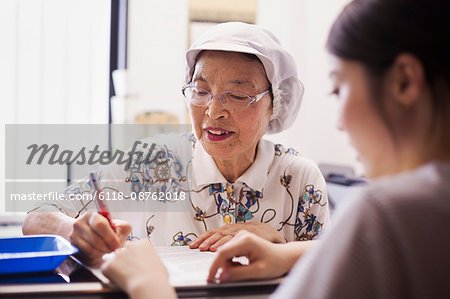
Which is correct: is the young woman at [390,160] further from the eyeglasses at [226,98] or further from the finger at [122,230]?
the eyeglasses at [226,98]

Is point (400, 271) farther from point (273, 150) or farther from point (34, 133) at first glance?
point (34, 133)

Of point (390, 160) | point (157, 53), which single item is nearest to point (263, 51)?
point (390, 160)

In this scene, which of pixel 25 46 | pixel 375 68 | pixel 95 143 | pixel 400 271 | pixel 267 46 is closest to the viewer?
pixel 400 271

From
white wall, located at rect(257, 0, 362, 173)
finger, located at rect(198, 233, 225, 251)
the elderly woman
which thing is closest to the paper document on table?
finger, located at rect(198, 233, 225, 251)

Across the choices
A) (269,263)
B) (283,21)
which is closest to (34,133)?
(283,21)

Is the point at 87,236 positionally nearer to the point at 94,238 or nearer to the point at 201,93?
the point at 94,238

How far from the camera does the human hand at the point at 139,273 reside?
0.71m

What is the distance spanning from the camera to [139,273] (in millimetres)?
754

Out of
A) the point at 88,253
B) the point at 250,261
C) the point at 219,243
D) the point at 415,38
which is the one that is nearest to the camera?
the point at 415,38

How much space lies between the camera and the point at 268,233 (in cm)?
123

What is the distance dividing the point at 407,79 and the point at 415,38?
5cm

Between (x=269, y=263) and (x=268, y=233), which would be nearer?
(x=269, y=263)

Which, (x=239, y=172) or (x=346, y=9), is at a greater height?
(x=346, y=9)

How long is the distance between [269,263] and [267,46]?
0.74 meters
